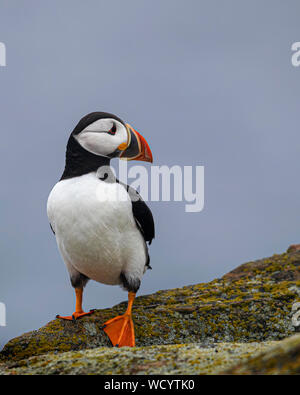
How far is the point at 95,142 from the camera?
739 cm

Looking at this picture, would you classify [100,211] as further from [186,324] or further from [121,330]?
[186,324]

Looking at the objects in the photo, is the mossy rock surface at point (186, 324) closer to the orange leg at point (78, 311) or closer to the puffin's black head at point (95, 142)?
the orange leg at point (78, 311)

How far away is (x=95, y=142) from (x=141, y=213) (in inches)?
49.2

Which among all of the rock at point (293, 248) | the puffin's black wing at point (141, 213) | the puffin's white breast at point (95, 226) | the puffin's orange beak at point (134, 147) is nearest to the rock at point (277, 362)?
the puffin's white breast at point (95, 226)

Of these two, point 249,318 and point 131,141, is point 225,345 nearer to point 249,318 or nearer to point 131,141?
point 249,318

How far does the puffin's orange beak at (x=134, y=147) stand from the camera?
7.62 metres
